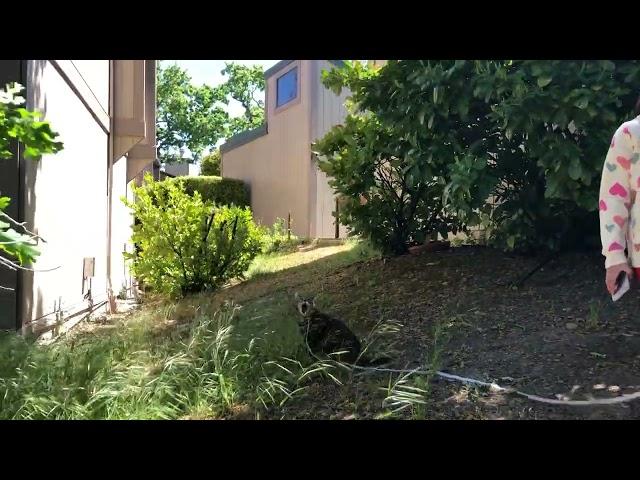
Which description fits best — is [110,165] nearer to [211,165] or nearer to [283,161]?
[283,161]

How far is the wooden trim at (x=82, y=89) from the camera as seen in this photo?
5.71 metres

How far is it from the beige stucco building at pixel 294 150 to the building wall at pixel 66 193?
621cm

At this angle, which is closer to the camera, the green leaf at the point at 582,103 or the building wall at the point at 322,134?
the green leaf at the point at 582,103

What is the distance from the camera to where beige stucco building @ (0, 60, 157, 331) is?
15.3ft

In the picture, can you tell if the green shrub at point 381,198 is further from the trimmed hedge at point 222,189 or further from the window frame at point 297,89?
the trimmed hedge at point 222,189

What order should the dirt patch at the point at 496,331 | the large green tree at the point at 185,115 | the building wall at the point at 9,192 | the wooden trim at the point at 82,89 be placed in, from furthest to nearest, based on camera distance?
1. the large green tree at the point at 185,115
2. the wooden trim at the point at 82,89
3. the building wall at the point at 9,192
4. the dirt patch at the point at 496,331

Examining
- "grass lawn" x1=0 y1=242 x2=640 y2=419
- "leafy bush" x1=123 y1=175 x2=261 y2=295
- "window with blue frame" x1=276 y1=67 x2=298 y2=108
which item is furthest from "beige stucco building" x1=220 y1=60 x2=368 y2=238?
"grass lawn" x1=0 y1=242 x2=640 y2=419

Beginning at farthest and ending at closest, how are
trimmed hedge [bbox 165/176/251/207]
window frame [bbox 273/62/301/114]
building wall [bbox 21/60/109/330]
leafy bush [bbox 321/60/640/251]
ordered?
trimmed hedge [bbox 165/176/251/207] < window frame [bbox 273/62/301/114] < building wall [bbox 21/60/109/330] < leafy bush [bbox 321/60/640/251]

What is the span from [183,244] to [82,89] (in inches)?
91.1

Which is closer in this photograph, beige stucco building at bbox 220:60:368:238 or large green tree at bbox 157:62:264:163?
beige stucco building at bbox 220:60:368:238

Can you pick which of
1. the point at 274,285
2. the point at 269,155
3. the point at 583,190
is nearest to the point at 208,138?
the point at 269,155

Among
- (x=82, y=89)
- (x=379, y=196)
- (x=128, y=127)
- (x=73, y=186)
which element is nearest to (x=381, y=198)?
(x=379, y=196)

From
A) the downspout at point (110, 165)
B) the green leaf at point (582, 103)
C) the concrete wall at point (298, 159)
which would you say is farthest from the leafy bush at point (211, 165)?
the green leaf at point (582, 103)

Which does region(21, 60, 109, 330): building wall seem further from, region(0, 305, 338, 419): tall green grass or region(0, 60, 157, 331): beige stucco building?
region(0, 305, 338, 419): tall green grass
